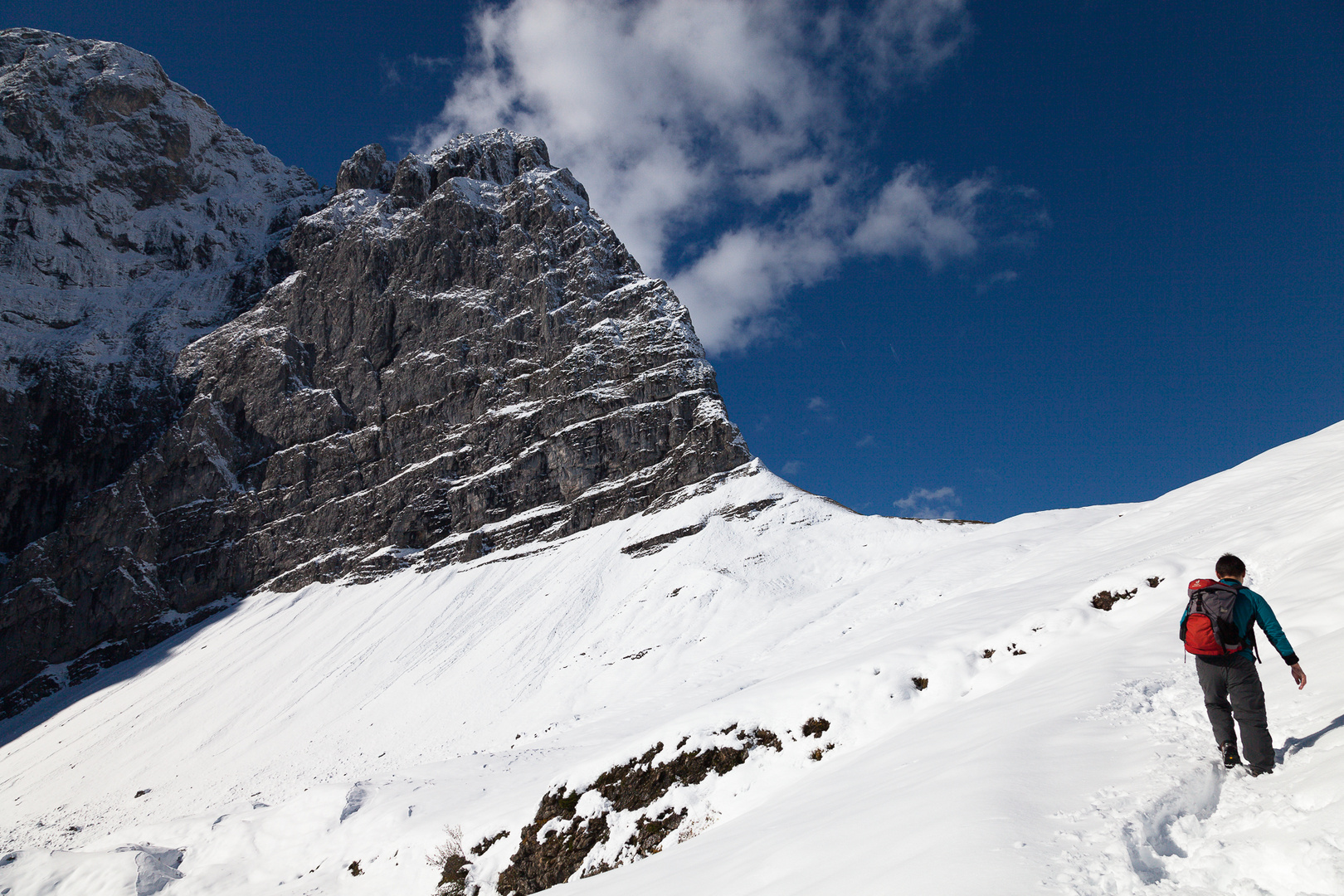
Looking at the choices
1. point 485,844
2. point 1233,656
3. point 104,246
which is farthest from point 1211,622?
point 104,246

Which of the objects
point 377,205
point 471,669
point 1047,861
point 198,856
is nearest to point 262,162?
point 377,205

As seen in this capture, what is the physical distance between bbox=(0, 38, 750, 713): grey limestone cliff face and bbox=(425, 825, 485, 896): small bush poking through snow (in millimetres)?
56277

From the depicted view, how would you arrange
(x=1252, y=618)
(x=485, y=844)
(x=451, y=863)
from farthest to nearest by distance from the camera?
(x=485, y=844), (x=451, y=863), (x=1252, y=618)

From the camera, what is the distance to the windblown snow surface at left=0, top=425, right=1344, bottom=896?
5219mm

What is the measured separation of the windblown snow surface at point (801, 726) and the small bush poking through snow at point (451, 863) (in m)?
0.33

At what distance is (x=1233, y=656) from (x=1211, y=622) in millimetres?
301

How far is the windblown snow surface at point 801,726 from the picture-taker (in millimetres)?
5219

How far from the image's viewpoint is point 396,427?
9256cm

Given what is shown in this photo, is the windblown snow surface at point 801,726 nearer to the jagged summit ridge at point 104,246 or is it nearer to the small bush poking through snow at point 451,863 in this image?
the small bush poking through snow at point 451,863

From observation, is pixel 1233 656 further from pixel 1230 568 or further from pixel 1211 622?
pixel 1230 568

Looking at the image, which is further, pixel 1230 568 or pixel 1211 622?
pixel 1230 568

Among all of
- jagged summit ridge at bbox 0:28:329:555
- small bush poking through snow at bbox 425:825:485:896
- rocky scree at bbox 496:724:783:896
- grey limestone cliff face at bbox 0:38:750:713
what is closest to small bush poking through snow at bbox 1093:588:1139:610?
rocky scree at bbox 496:724:783:896

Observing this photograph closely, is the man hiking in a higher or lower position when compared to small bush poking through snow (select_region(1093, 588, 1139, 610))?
higher

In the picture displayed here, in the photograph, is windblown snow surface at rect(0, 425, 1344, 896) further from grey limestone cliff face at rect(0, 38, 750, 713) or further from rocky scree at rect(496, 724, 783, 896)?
grey limestone cliff face at rect(0, 38, 750, 713)
